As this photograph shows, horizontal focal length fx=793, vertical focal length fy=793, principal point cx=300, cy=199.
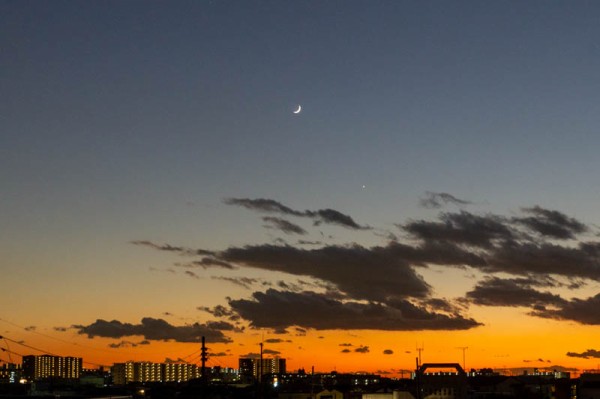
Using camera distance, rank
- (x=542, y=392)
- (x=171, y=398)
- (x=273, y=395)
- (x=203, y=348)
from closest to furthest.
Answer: (x=203, y=348), (x=171, y=398), (x=273, y=395), (x=542, y=392)

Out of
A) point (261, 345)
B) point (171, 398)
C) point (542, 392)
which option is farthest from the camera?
point (542, 392)

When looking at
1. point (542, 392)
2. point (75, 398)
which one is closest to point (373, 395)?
point (75, 398)

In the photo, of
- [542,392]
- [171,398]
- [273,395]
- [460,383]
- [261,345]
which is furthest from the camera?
[542,392]

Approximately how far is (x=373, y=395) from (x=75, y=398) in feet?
173

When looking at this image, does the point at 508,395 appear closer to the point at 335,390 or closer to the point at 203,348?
the point at 335,390

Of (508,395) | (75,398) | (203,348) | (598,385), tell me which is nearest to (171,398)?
(75,398)

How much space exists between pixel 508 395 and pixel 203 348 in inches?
3923

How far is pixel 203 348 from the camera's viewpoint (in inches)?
4331

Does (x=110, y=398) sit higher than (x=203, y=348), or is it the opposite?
(x=203, y=348)

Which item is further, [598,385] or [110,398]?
[598,385]

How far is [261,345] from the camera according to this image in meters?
156

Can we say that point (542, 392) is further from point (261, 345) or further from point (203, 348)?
point (203, 348)

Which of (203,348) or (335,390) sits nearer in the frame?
(203,348)

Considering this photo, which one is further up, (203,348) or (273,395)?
(203,348)
